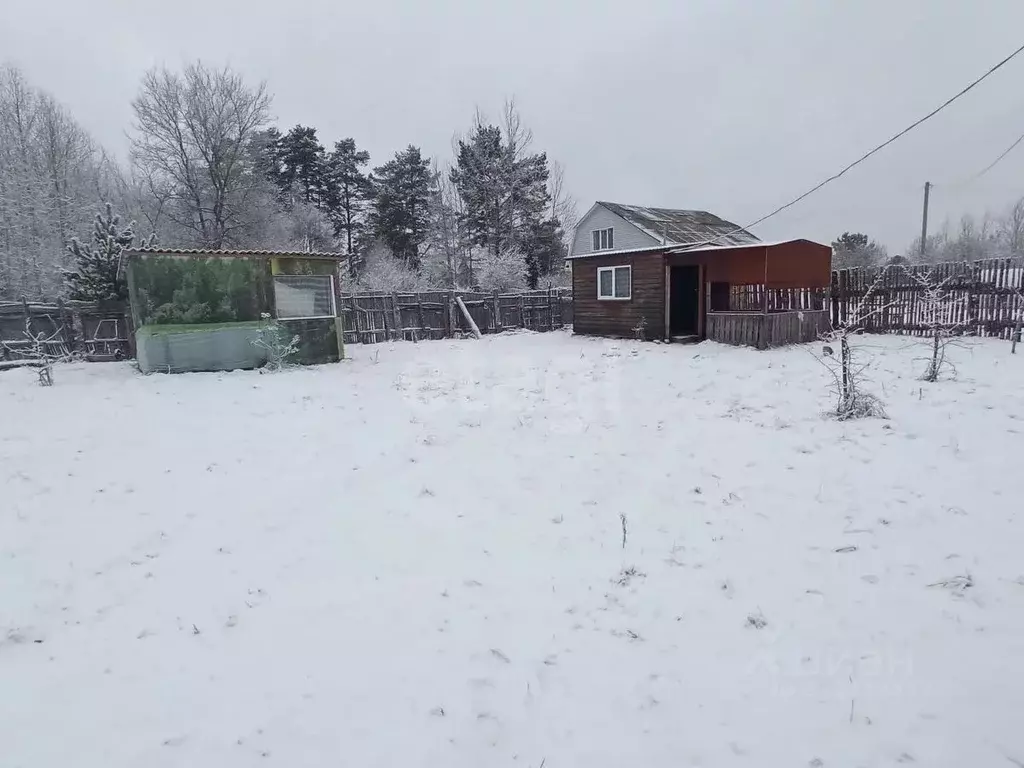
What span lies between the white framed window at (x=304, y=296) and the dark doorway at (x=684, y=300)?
10114 mm

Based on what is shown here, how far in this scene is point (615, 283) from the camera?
1606cm

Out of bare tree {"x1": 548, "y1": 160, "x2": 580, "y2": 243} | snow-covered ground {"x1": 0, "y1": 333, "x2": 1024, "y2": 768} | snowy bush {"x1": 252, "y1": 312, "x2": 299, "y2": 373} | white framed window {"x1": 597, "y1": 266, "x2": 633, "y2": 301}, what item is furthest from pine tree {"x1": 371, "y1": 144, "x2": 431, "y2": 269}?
snow-covered ground {"x1": 0, "y1": 333, "x2": 1024, "y2": 768}

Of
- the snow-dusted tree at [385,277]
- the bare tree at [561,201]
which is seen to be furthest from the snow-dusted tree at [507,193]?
the snow-dusted tree at [385,277]

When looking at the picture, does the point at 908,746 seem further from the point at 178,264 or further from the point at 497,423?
the point at 178,264

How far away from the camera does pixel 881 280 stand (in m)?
14.0

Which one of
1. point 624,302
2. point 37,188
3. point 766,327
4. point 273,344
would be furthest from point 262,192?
point 766,327

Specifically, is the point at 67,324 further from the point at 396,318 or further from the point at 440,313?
the point at 440,313

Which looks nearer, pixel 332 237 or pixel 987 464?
pixel 987 464

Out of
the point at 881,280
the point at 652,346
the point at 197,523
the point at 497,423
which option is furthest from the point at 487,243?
the point at 197,523

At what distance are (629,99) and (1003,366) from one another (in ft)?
65.8

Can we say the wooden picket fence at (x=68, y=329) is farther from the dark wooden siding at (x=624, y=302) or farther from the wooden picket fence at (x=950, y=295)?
the wooden picket fence at (x=950, y=295)

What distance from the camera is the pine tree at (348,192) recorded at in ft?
102

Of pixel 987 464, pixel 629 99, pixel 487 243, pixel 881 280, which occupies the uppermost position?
pixel 629 99

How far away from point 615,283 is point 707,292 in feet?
8.97
